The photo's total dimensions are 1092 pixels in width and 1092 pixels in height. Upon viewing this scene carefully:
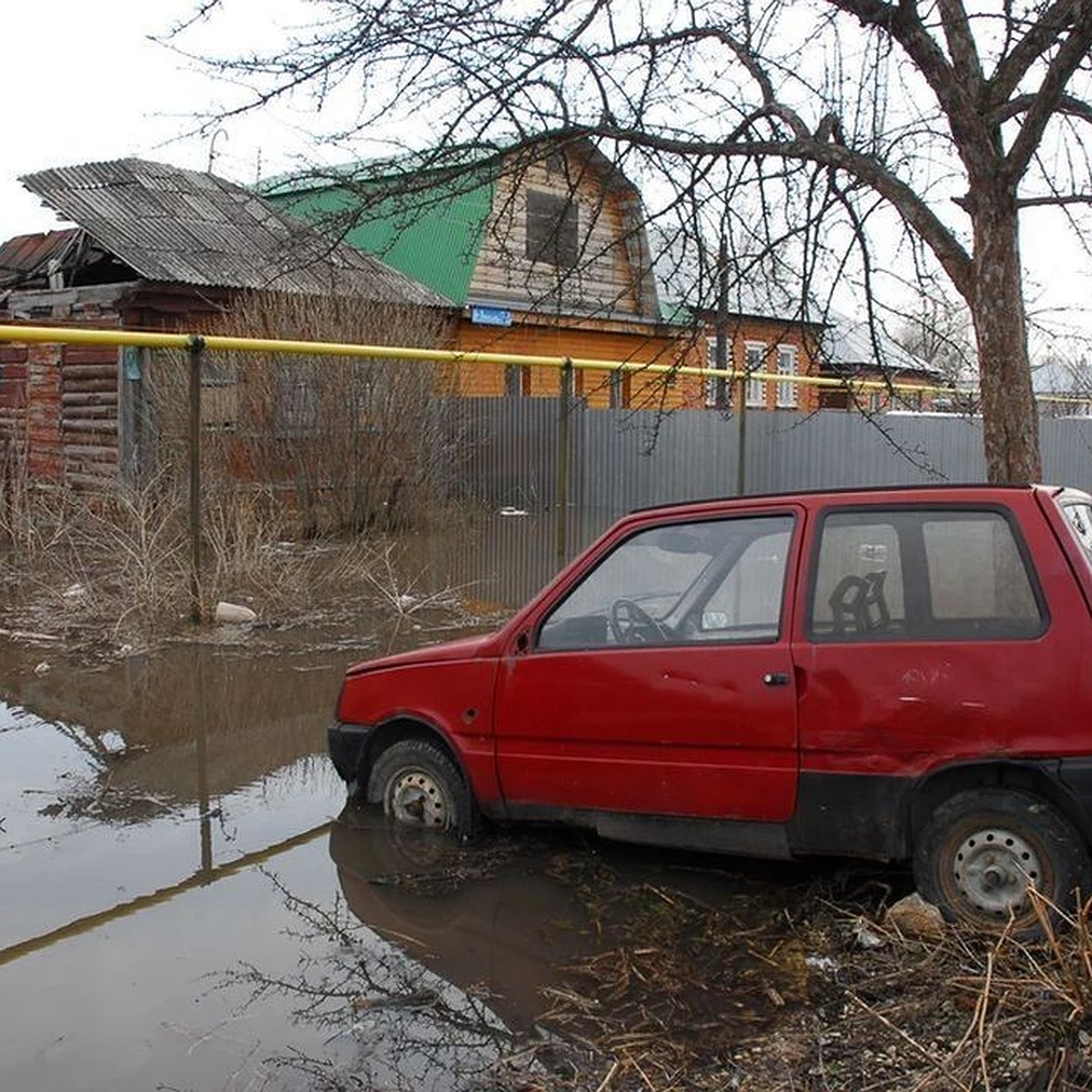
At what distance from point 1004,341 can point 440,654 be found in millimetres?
3912

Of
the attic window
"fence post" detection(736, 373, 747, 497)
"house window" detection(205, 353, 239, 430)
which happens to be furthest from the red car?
"fence post" detection(736, 373, 747, 497)

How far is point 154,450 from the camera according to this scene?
14.4 m

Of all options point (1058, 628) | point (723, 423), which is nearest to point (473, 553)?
point (723, 423)

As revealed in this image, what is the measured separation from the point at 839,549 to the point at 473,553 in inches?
394

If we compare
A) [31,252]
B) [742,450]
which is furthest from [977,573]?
[31,252]

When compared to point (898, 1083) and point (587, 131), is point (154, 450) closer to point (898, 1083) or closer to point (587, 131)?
point (587, 131)

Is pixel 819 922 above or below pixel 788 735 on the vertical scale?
below

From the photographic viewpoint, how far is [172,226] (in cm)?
1973

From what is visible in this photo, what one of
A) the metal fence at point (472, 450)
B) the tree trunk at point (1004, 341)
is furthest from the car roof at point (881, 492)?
the metal fence at point (472, 450)

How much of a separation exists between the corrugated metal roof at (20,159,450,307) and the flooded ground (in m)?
11.4

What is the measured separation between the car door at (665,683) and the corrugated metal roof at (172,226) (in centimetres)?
1172

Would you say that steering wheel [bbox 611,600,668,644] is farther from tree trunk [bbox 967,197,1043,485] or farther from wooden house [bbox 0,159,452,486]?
wooden house [bbox 0,159,452,486]

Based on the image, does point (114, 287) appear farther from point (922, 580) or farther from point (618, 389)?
point (922, 580)

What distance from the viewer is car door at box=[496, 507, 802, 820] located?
4.66 metres
